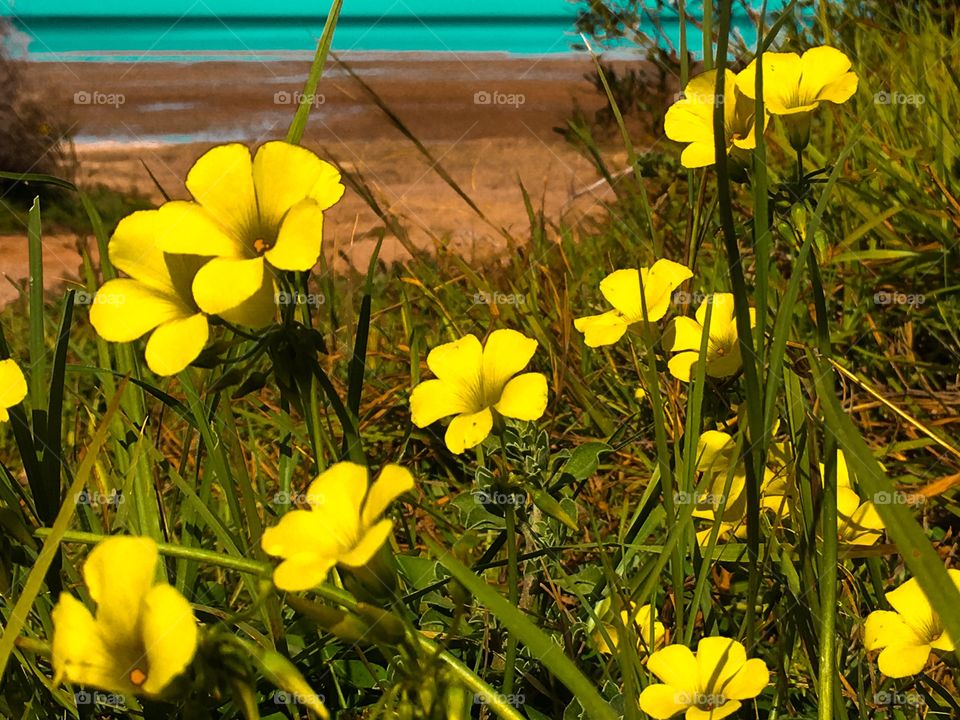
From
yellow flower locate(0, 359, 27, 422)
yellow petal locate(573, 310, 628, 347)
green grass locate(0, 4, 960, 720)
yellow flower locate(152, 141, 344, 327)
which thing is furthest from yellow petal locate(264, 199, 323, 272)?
yellow petal locate(573, 310, 628, 347)

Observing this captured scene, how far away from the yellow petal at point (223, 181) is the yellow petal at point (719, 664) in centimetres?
55

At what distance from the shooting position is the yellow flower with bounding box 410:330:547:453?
90 cm

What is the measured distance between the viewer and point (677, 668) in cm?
83

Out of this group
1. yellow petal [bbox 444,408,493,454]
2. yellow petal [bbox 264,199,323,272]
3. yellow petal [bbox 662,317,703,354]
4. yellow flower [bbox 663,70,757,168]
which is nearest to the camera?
yellow petal [bbox 264,199,323,272]

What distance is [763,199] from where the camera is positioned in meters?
0.80

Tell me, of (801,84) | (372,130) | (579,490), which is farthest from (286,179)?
(372,130)

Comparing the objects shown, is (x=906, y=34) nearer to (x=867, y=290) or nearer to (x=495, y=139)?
(x=867, y=290)

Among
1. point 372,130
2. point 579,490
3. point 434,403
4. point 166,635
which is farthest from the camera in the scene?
point 372,130

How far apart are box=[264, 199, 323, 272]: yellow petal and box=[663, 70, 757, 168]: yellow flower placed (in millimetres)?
461

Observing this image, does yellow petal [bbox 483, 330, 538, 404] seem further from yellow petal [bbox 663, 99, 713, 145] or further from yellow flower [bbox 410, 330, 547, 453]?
yellow petal [bbox 663, 99, 713, 145]

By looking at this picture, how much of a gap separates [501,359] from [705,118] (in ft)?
1.18

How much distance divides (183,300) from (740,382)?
38.1 inches

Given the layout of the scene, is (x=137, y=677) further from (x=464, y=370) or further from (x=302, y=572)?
(x=464, y=370)

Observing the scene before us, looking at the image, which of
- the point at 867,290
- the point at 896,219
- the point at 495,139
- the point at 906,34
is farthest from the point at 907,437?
the point at 495,139
